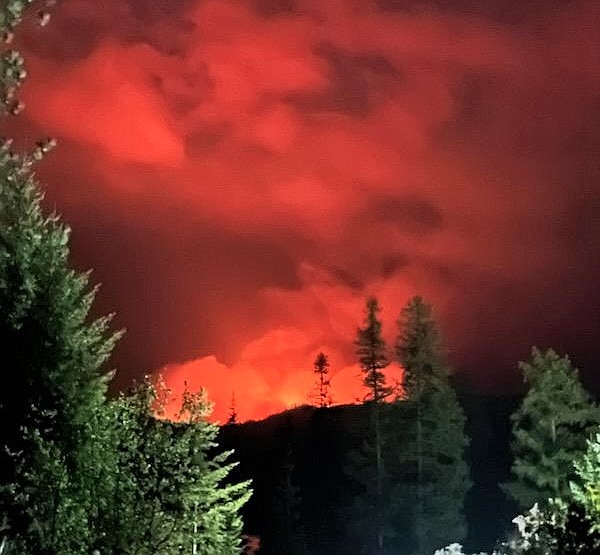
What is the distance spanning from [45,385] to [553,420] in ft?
76.7

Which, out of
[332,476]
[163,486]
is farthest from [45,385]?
[332,476]

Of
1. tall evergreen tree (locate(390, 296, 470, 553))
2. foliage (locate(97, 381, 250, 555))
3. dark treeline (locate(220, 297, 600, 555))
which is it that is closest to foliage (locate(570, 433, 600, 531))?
dark treeline (locate(220, 297, 600, 555))

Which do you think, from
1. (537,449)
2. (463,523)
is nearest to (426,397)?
(463,523)

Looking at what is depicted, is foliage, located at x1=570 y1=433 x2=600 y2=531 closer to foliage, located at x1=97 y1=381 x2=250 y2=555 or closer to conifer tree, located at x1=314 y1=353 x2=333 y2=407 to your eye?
foliage, located at x1=97 y1=381 x2=250 y2=555

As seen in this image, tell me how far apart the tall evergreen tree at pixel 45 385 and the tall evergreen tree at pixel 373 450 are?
33.1 m

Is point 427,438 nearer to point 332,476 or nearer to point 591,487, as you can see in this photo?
point 332,476

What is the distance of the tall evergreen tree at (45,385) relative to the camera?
1644 cm

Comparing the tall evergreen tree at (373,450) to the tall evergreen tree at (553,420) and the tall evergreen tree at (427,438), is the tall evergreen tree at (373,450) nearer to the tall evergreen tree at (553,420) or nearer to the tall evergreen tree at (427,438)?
the tall evergreen tree at (427,438)

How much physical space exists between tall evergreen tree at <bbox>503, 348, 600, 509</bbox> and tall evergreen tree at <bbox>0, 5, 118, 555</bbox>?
21.9 m

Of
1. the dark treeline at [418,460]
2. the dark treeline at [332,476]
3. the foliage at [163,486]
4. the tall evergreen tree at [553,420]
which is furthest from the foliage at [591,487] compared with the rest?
the dark treeline at [332,476]

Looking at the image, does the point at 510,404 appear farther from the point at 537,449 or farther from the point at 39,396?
the point at 39,396

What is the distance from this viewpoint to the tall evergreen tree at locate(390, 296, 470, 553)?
4706 cm

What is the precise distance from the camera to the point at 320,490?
64062 millimetres

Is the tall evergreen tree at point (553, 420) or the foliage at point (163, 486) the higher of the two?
the tall evergreen tree at point (553, 420)
